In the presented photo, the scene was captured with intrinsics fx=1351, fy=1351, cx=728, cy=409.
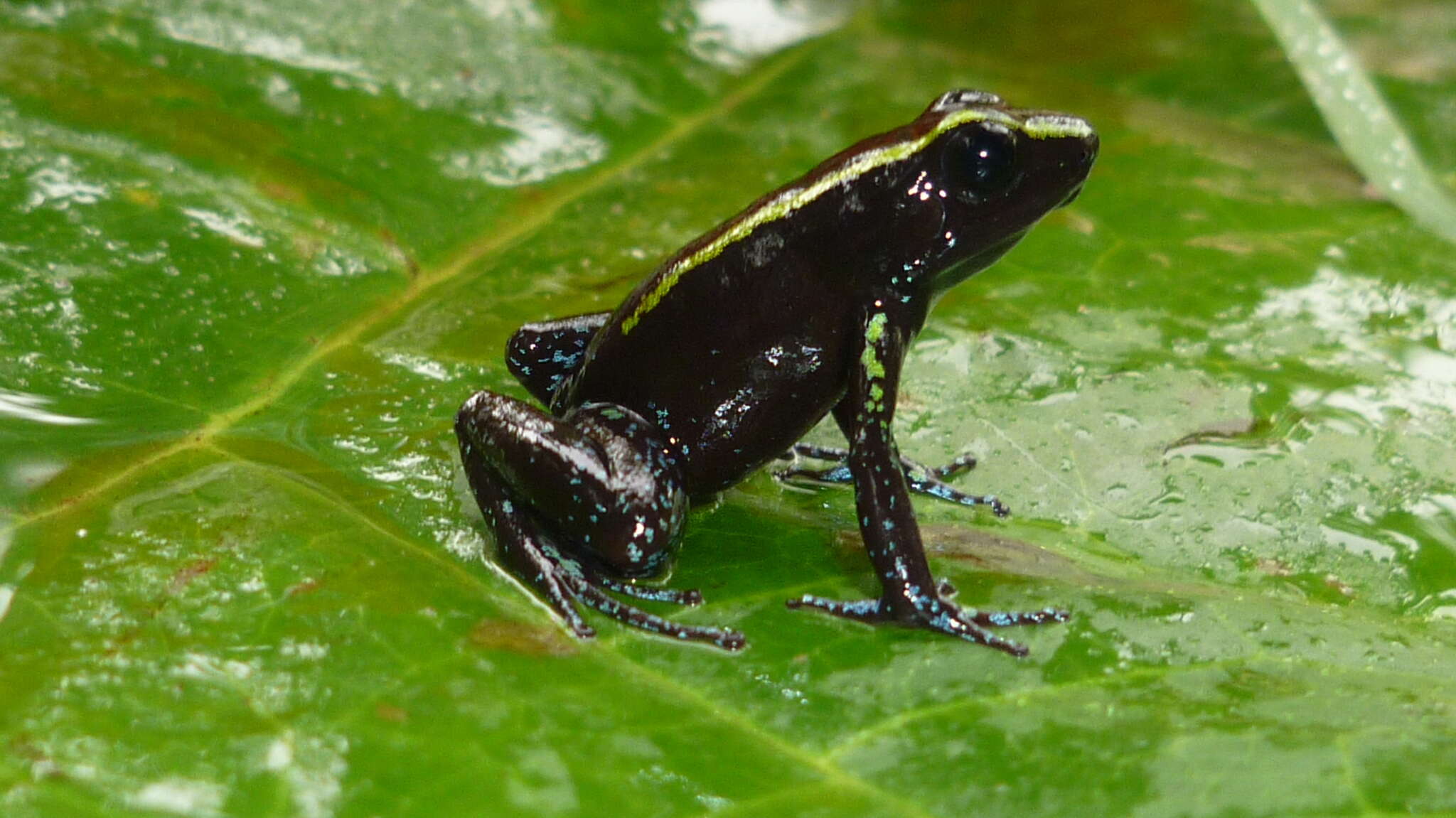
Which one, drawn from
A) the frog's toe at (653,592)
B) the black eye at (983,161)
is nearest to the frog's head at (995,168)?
the black eye at (983,161)

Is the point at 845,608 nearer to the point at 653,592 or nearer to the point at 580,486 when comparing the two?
the point at 653,592

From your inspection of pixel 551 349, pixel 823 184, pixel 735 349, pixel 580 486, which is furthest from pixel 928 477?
pixel 551 349

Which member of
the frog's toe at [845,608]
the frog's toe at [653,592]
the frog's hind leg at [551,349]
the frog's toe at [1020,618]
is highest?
the frog's hind leg at [551,349]

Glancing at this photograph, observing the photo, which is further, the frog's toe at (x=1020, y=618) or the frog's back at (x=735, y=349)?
the frog's back at (x=735, y=349)

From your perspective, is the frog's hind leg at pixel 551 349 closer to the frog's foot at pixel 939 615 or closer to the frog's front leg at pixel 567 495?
the frog's front leg at pixel 567 495

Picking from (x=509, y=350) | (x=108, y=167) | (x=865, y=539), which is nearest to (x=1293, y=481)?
(x=865, y=539)

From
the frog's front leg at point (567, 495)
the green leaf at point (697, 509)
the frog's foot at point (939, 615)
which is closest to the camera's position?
the green leaf at point (697, 509)

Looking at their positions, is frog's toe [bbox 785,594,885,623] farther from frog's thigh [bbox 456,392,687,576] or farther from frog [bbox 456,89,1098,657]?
frog's thigh [bbox 456,392,687,576]

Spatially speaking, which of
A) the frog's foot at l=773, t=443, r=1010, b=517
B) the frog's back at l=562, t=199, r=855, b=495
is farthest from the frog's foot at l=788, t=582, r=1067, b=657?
the frog's back at l=562, t=199, r=855, b=495

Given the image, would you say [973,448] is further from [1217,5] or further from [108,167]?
[1217,5]
